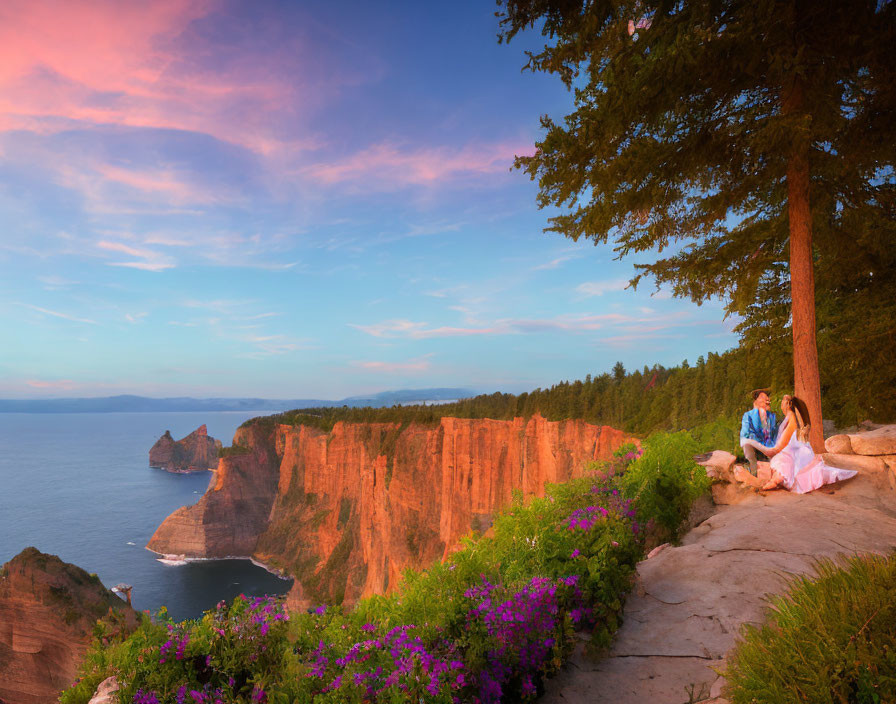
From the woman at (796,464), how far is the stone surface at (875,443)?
1060mm

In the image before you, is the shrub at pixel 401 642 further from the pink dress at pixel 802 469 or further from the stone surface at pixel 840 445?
the stone surface at pixel 840 445

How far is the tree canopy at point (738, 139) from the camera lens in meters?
6.64

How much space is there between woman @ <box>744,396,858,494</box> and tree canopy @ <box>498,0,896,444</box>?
2.73ft

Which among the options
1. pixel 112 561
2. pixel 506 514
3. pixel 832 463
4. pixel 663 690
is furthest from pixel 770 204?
pixel 112 561

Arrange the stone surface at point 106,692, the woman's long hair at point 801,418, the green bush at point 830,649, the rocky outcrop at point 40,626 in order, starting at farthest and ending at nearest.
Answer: the rocky outcrop at point 40,626 → the woman's long hair at point 801,418 → the stone surface at point 106,692 → the green bush at point 830,649

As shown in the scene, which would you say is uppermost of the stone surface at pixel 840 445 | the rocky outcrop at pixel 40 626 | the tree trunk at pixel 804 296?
the tree trunk at pixel 804 296

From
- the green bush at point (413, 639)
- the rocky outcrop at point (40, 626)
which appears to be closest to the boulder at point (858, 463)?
the green bush at point (413, 639)

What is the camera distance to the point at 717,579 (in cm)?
447

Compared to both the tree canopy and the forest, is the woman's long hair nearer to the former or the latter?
the tree canopy

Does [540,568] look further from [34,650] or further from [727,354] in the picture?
[34,650]

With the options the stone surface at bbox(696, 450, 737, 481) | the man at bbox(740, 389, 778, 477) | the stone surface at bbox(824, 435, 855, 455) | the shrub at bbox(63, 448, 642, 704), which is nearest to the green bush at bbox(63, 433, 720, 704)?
the shrub at bbox(63, 448, 642, 704)

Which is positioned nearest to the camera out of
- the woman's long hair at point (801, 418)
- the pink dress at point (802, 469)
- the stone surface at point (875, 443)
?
the pink dress at point (802, 469)

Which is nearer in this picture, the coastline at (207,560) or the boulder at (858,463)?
the boulder at (858,463)

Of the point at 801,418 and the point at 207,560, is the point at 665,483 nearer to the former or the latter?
the point at 801,418
